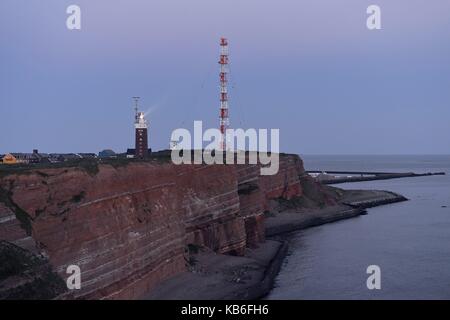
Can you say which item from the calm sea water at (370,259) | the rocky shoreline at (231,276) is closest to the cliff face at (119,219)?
the rocky shoreline at (231,276)

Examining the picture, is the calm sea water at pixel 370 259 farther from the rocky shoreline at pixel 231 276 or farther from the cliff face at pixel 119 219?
the cliff face at pixel 119 219

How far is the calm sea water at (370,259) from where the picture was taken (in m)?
33.8

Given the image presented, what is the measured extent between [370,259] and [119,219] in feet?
67.6

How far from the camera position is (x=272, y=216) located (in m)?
66.0

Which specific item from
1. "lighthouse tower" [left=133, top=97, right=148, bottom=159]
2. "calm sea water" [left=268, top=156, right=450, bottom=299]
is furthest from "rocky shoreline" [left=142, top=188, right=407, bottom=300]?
"lighthouse tower" [left=133, top=97, right=148, bottom=159]

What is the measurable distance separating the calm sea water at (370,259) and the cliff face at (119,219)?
20.6 feet

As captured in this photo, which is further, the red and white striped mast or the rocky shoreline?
the red and white striped mast

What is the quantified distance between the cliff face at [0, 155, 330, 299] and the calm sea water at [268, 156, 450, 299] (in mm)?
6269

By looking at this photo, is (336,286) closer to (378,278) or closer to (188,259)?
(378,278)

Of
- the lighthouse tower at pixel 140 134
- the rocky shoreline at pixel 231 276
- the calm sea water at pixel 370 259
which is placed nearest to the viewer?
the rocky shoreline at pixel 231 276

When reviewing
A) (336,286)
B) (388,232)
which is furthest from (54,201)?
(388,232)

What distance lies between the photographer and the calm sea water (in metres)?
33.8

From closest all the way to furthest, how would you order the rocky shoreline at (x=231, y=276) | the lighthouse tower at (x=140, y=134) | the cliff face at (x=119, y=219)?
the cliff face at (x=119, y=219)
the rocky shoreline at (x=231, y=276)
the lighthouse tower at (x=140, y=134)

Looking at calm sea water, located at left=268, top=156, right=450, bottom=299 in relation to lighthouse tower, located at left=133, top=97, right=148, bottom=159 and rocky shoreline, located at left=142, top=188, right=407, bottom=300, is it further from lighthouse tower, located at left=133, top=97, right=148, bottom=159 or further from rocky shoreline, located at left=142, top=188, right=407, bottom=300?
lighthouse tower, located at left=133, top=97, right=148, bottom=159
